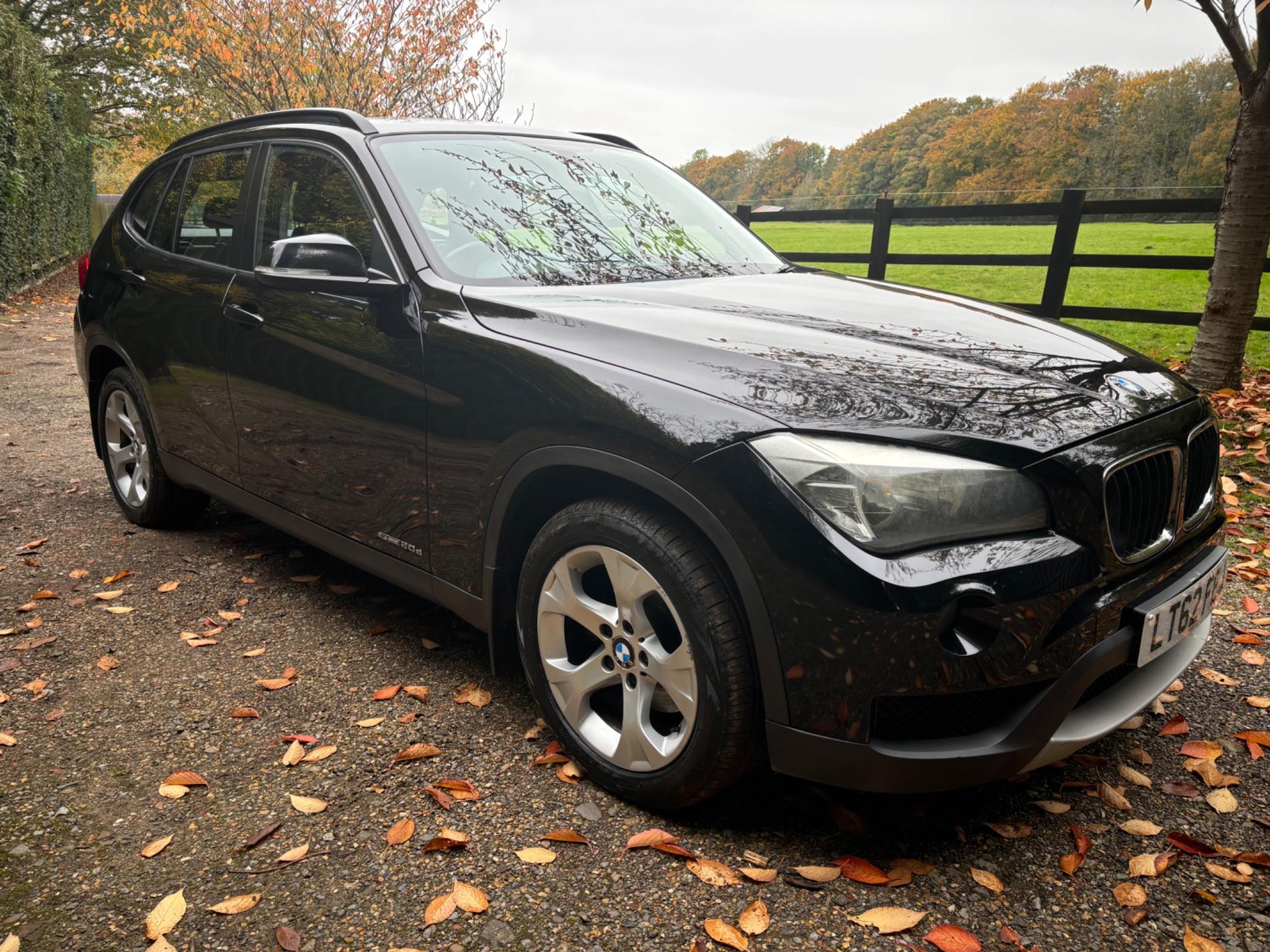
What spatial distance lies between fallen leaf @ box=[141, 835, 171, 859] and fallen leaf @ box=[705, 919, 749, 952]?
1346 millimetres

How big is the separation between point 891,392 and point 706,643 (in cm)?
69

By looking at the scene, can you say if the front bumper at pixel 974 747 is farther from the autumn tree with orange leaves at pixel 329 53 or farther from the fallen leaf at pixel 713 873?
the autumn tree with orange leaves at pixel 329 53

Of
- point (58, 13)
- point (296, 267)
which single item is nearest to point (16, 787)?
point (296, 267)

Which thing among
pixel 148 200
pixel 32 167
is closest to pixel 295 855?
pixel 148 200

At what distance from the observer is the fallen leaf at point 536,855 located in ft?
7.38

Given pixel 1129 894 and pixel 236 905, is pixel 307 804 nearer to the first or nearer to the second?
pixel 236 905

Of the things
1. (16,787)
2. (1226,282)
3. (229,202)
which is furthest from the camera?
(1226,282)

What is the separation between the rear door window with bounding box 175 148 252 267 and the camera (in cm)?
367

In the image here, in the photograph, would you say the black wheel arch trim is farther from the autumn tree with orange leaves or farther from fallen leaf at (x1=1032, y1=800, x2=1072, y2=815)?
the autumn tree with orange leaves

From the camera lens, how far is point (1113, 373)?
2.43 m

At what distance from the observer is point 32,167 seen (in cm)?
1378

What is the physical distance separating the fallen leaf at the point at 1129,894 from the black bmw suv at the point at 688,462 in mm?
376

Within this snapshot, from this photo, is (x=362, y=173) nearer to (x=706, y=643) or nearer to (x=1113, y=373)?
(x=706, y=643)

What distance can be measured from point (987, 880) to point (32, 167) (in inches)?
633
